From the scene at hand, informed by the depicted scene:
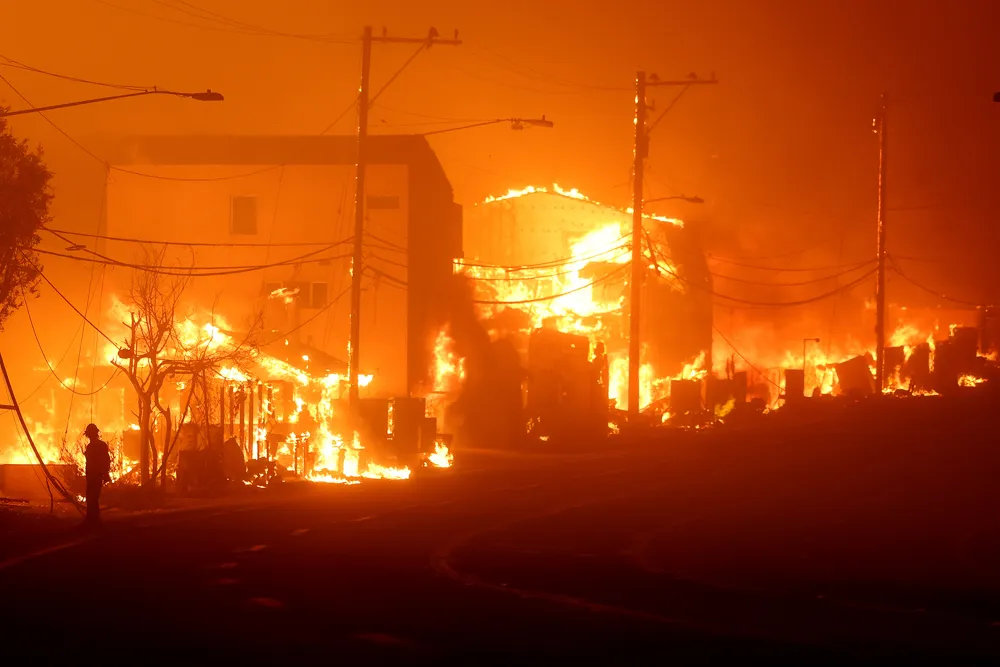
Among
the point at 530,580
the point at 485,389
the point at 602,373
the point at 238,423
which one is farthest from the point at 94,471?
the point at 602,373

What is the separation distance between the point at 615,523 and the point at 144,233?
35.5 meters

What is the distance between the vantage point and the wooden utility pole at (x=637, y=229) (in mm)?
42406

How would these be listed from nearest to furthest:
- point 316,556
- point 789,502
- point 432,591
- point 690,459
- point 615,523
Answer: point 432,591 < point 316,556 < point 615,523 < point 789,502 < point 690,459

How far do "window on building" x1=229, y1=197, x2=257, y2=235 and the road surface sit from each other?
1122 inches

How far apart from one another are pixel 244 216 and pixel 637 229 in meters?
18.4

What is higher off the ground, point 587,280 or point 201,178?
point 201,178

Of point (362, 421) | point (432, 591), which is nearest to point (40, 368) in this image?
point (362, 421)

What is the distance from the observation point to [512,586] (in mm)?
13312

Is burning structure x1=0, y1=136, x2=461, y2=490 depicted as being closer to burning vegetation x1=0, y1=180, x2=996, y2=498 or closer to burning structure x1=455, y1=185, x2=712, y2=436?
burning vegetation x1=0, y1=180, x2=996, y2=498

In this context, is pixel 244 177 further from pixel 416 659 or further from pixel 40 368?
pixel 416 659

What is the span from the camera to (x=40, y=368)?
52500 millimetres

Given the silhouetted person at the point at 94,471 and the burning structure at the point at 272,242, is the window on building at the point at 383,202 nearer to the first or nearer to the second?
the burning structure at the point at 272,242

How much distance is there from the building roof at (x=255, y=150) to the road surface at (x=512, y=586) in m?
29.4

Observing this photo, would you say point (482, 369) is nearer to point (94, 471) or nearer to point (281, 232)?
point (281, 232)
